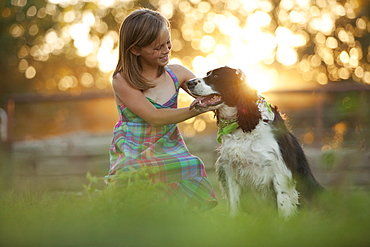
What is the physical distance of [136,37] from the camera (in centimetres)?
409

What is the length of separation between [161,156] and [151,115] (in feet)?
0.98

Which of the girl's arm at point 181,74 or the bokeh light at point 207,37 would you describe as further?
the bokeh light at point 207,37

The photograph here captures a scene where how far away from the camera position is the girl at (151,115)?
4.05 m

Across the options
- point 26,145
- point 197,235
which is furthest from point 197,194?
point 26,145

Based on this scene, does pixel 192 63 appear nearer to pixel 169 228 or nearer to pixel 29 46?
pixel 29 46

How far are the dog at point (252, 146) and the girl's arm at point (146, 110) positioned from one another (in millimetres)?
116

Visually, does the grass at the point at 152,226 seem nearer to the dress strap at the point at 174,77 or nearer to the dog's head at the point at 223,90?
the dog's head at the point at 223,90

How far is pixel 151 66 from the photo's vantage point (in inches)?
169

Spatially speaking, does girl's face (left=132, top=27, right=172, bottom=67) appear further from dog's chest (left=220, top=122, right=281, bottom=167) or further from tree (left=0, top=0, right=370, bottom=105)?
tree (left=0, top=0, right=370, bottom=105)

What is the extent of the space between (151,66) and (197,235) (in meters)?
2.13

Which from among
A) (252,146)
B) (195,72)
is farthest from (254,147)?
(195,72)

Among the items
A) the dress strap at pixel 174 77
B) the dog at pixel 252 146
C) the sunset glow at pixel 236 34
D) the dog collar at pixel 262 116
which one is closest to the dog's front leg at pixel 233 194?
the dog at pixel 252 146

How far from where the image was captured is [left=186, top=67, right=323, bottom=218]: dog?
402cm

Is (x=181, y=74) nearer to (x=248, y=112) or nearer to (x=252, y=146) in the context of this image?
(x=248, y=112)
